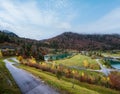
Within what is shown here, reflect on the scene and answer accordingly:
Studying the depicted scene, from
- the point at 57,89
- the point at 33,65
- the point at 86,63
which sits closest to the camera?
the point at 57,89

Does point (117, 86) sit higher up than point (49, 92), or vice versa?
point (49, 92)

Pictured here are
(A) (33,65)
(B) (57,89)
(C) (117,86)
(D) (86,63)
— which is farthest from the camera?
(D) (86,63)

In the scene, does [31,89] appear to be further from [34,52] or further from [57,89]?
[34,52]

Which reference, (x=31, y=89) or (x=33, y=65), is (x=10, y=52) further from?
(x=31, y=89)

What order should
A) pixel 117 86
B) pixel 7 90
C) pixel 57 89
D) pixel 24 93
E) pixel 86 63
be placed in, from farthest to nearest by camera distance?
pixel 86 63 → pixel 117 86 → pixel 57 89 → pixel 24 93 → pixel 7 90

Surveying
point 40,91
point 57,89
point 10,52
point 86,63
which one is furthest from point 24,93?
point 10,52

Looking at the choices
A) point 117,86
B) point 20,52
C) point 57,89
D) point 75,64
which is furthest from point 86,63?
point 57,89

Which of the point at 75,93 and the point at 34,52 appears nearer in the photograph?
the point at 75,93

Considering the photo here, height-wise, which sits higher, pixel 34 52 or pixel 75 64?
pixel 34 52

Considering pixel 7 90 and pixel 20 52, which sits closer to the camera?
pixel 7 90
